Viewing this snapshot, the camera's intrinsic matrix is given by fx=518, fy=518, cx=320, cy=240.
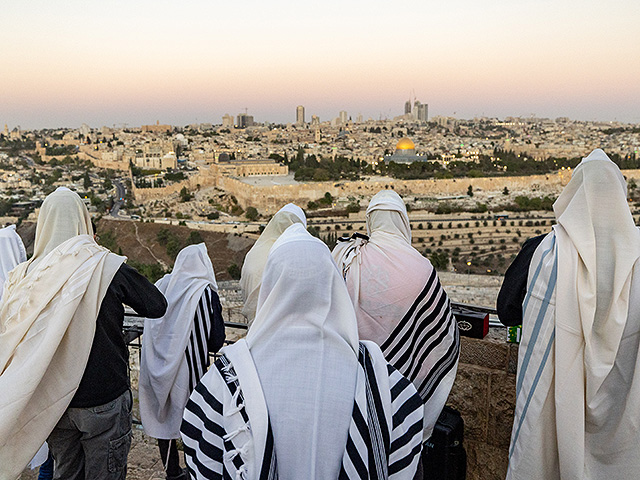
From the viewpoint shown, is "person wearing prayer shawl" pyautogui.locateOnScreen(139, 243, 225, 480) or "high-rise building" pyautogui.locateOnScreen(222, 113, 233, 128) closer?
"person wearing prayer shawl" pyautogui.locateOnScreen(139, 243, 225, 480)

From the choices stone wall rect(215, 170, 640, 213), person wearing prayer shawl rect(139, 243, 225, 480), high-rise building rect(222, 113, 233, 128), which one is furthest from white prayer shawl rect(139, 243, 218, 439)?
high-rise building rect(222, 113, 233, 128)

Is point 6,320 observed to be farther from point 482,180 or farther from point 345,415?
point 482,180

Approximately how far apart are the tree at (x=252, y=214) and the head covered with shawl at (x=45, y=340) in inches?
954

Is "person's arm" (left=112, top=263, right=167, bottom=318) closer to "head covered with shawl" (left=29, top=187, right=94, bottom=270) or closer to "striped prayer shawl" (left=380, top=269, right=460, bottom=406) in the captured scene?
"head covered with shawl" (left=29, top=187, right=94, bottom=270)

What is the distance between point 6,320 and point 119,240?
17619 millimetres

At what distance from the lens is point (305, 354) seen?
71 cm

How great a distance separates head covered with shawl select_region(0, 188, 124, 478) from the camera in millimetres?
1032

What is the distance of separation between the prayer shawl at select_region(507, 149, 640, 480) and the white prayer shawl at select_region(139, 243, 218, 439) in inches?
34.5

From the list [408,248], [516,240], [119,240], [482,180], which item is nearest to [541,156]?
[482,180]

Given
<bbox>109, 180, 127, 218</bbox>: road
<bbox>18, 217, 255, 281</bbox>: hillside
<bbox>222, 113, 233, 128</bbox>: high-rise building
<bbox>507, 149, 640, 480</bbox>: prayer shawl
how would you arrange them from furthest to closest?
<bbox>222, 113, 233, 128</bbox>: high-rise building, <bbox>109, 180, 127, 218</bbox>: road, <bbox>18, 217, 255, 281</bbox>: hillside, <bbox>507, 149, 640, 480</bbox>: prayer shawl

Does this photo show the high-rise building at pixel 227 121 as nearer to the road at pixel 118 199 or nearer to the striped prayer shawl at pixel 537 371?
the road at pixel 118 199

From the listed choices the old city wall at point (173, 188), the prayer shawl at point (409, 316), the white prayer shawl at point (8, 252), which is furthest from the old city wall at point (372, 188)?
the prayer shawl at point (409, 316)

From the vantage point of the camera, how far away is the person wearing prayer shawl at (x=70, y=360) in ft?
3.43

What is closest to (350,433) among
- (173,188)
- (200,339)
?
(200,339)
